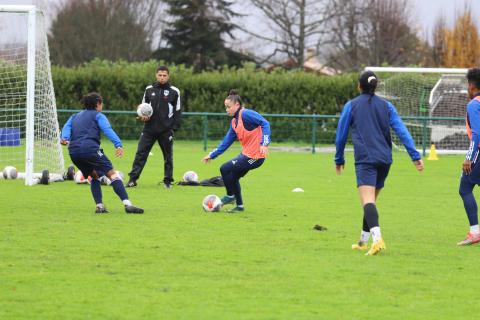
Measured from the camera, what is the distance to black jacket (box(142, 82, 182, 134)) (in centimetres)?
1672

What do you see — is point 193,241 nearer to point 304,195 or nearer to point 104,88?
point 304,195

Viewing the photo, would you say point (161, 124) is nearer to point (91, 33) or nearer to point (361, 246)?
point (361, 246)

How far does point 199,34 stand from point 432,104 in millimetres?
25766

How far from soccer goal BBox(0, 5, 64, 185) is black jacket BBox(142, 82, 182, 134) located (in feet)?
6.61

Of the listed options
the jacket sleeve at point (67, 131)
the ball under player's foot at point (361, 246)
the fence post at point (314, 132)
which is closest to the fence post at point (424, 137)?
the fence post at point (314, 132)

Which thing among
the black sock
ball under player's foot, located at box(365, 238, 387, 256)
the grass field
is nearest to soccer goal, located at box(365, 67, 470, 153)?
the grass field

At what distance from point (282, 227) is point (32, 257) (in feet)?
11.4

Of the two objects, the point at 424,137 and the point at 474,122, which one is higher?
the point at 474,122

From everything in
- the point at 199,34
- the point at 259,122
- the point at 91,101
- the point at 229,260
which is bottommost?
the point at 229,260

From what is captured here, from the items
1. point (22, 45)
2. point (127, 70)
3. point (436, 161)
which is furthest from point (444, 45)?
point (22, 45)

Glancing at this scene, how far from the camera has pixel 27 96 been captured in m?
16.1

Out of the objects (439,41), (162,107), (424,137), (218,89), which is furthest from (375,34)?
(162,107)

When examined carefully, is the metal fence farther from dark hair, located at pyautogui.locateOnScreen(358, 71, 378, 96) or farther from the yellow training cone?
dark hair, located at pyautogui.locateOnScreen(358, 71, 378, 96)

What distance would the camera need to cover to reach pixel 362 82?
30.2ft
